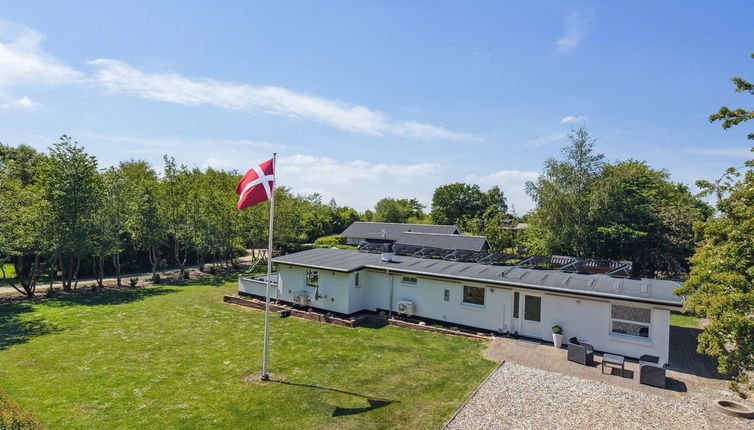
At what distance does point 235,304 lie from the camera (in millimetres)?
20516

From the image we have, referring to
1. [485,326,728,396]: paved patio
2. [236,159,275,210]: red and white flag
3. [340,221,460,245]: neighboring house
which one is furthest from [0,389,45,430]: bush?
[340,221,460,245]: neighboring house

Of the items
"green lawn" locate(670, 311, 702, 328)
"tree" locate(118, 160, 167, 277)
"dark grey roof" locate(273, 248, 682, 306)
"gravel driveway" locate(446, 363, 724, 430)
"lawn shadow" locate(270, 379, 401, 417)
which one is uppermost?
"tree" locate(118, 160, 167, 277)

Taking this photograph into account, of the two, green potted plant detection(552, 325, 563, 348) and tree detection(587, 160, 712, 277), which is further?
tree detection(587, 160, 712, 277)

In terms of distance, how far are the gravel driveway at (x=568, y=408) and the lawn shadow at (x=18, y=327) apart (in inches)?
654

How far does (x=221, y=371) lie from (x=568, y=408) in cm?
1024

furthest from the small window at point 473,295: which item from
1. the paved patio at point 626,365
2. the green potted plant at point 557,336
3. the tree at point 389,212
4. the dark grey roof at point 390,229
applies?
the tree at point 389,212

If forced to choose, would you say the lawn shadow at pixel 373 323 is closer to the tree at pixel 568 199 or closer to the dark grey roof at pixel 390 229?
the tree at pixel 568 199

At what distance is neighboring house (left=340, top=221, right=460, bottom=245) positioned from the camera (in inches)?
1991

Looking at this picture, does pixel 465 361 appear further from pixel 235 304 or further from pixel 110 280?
pixel 110 280

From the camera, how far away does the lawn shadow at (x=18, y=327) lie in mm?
13945

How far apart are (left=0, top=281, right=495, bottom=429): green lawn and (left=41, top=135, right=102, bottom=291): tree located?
4441mm

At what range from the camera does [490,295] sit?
1576 centimetres

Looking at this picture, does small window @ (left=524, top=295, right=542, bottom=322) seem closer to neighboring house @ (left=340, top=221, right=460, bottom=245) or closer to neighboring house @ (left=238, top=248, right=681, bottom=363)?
neighboring house @ (left=238, top=248, right=681, bottom=363)

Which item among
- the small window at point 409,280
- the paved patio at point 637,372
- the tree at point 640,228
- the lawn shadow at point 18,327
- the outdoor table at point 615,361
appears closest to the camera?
the paved patio at point 637,372
